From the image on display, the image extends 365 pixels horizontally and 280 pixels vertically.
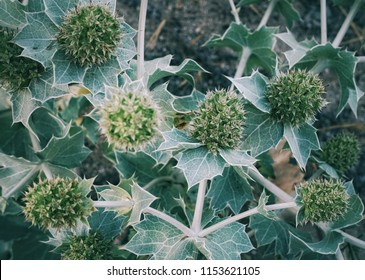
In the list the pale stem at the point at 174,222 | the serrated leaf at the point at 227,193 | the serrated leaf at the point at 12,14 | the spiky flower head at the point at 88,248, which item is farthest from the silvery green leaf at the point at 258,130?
the serrated leaf at the point at 12,14

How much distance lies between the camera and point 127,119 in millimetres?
1518

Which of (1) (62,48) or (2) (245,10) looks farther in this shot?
(2) (245,10)

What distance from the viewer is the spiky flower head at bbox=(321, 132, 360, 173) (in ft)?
7.34

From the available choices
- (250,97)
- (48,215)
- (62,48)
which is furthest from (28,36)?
(250,97)

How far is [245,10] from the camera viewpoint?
2.90m

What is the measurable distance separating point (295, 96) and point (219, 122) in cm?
30

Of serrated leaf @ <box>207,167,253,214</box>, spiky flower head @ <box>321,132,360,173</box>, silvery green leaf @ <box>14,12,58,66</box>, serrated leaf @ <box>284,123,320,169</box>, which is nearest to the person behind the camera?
silvery green leaf @ <box>14,12,58,66</box>

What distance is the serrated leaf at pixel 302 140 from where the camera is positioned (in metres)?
1.95

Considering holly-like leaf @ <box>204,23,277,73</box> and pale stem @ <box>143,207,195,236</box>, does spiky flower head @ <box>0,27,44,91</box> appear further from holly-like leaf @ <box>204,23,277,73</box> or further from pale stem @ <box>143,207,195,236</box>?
holly-like leaf @ <box>204,23,277,73</box>

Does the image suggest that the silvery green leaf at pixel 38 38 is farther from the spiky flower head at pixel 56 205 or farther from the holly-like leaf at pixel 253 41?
the holly-like leaf at pixel 253 41

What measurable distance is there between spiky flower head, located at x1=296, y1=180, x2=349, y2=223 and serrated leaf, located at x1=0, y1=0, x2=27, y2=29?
1161mm

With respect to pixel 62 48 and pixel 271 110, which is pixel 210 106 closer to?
pixel 271 110

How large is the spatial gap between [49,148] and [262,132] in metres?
0.81

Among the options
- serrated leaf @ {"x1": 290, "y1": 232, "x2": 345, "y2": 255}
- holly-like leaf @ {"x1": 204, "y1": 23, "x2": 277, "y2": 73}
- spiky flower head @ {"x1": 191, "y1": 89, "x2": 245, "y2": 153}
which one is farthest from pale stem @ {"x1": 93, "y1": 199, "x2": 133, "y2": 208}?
holly-like leaf @ {"x1": 204, "y1": 23, "x2": 277, "y2": 73}
